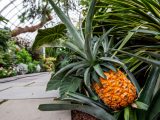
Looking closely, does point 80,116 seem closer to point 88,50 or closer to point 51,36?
point 88,50

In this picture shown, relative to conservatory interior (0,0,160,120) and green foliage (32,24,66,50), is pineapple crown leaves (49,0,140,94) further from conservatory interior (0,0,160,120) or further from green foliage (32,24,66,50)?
green foliage (32,24,66,50)

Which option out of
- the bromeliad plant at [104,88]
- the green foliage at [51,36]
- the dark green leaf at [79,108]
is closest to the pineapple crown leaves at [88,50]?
the bromeliad plant at [104,88]

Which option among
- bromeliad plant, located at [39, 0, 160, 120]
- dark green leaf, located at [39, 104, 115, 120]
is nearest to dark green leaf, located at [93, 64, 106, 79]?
bromeliad plant, located at [39, 0, 160, 120]

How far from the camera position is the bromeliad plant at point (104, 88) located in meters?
1.00

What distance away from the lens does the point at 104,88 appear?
3.53 feet

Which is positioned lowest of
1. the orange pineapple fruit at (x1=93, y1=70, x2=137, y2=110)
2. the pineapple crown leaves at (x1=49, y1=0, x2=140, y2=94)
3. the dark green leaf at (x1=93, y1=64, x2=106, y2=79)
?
the orange pineapple fruit at (x1=93, y1=70, x2=137, y2=110)

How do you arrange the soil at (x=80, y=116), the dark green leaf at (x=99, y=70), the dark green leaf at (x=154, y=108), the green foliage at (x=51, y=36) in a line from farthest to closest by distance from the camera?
the green foliage at (x=51, y=36), the soil at (x=80, y=116), the dark green leaf at (x=99, y=70), the dark green leaf at (x=154, y=108)

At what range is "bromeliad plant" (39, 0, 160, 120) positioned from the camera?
3.28ft

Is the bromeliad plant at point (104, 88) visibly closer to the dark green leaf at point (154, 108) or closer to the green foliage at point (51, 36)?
the dark green leaf at point (154, 108)

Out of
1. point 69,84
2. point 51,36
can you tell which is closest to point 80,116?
point 69,84

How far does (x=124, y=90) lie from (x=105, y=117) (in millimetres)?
139

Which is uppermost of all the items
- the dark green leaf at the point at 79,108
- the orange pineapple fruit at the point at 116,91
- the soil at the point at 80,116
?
the orange pineapple fruit at the point at 116,91

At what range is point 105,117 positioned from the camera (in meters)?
1.03

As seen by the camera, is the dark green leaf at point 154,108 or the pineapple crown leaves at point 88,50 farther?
the pineapple crown leaves at point 88,50
